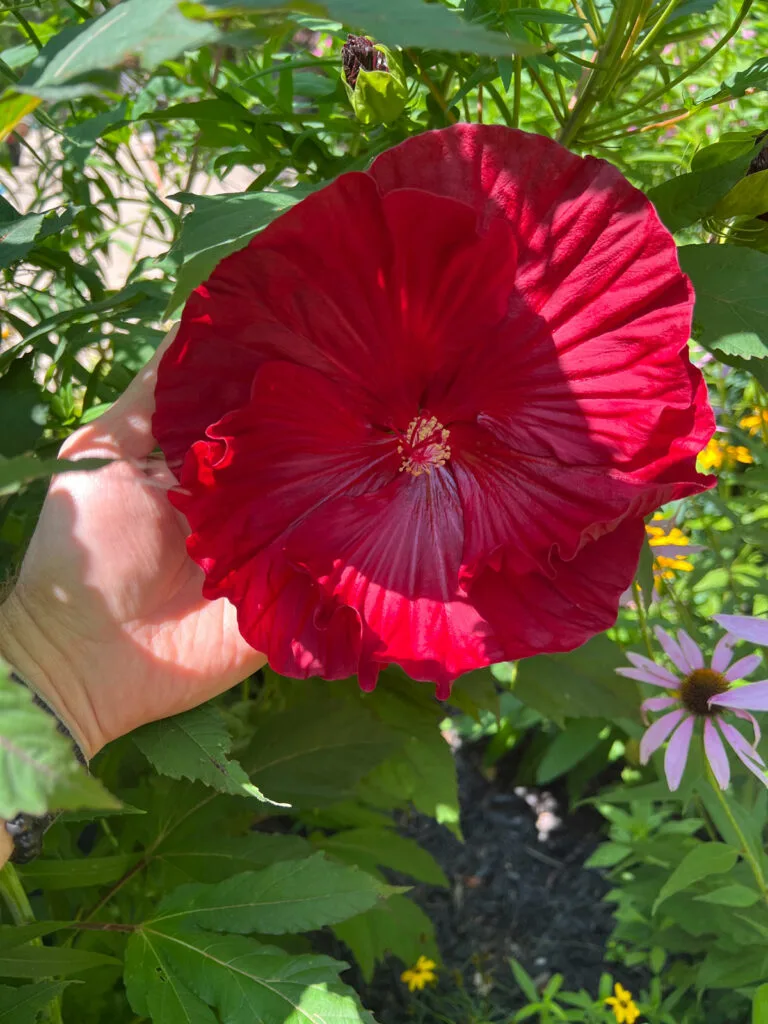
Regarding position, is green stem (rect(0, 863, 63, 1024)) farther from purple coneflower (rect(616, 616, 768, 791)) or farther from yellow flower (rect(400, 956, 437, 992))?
yellow flower (rect(400, 956, 437, 992))

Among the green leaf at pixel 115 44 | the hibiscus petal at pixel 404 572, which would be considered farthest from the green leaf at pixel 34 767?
the hibiscus petal at pixel 404 572

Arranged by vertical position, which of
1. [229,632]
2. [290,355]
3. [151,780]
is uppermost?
[290,355]

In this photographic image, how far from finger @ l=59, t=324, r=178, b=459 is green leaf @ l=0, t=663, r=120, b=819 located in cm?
36

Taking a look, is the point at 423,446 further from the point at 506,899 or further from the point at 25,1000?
the point at 506,899

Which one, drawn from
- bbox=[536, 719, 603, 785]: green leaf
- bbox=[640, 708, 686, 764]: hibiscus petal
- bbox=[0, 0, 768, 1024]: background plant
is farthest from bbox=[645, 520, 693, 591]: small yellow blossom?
bbox=[536, 719, 603, 785]: green leaf

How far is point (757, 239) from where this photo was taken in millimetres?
616

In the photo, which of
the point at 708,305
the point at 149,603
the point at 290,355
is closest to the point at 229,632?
the point at 149,603

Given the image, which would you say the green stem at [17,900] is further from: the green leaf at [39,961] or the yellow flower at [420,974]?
the yellow flower at [420,974]

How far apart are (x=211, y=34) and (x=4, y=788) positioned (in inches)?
9.2

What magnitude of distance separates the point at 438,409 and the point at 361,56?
0.76 feet

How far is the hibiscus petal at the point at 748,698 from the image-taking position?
77cm

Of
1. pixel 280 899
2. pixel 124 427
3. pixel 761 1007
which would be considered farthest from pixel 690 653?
pixel 124 427

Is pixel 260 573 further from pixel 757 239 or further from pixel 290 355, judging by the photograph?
pixel 757 239

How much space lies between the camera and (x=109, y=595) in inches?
26.9
